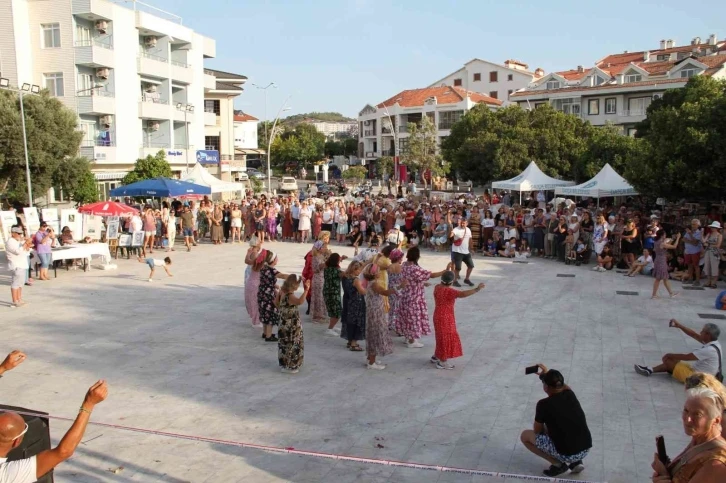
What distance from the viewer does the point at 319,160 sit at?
92312 millimetres

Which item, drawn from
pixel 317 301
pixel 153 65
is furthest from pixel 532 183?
pixel 153 65

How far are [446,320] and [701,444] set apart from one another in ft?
17.4

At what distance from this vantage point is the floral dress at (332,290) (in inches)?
431

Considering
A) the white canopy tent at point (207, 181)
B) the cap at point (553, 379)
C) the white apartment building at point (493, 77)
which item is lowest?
the cap at point (553, 379)

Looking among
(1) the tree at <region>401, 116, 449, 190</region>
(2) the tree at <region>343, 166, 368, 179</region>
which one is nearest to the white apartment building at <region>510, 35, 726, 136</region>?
(1) the tree at <region>401, 116, 449, 190</region>

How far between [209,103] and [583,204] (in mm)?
34213

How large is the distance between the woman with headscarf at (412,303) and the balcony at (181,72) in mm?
34781

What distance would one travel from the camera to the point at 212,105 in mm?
52156

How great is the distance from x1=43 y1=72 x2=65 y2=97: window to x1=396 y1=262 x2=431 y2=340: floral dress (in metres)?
29.7

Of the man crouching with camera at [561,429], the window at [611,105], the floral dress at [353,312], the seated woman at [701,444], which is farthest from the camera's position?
the window at [611,105]

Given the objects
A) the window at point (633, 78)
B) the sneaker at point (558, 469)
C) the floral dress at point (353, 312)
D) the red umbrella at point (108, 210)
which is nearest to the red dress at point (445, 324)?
the floral dress at point (353, 312)

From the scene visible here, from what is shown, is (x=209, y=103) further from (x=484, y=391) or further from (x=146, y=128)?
(x=484, y=391)

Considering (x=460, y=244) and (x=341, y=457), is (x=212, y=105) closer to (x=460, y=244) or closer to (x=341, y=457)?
(x=460, y=244)

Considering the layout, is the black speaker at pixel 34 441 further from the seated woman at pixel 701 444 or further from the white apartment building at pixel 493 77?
the white apartment building at pixel 493 77
